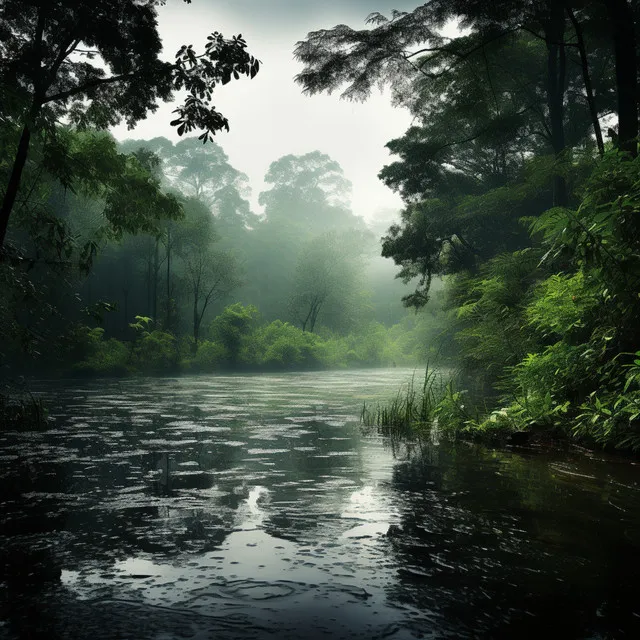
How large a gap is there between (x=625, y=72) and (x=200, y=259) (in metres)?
37.1

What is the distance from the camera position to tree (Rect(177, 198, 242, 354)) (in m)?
42.4

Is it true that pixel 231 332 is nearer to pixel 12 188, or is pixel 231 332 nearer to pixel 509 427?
pixel 12 188

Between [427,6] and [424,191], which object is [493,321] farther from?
[424,191]

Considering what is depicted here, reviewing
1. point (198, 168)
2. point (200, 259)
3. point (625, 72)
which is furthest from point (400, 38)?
point (198, 168)

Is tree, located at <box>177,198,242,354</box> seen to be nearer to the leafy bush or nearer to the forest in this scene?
the forest

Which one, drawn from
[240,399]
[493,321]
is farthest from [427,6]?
[240,399]

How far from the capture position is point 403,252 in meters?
25.5

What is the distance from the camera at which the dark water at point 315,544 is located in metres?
2.90

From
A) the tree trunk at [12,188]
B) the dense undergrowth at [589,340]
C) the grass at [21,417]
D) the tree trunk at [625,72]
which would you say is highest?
the tree trunk at [625,72]

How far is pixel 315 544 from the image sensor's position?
4.12m

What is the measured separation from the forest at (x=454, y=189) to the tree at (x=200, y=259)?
1.04ft

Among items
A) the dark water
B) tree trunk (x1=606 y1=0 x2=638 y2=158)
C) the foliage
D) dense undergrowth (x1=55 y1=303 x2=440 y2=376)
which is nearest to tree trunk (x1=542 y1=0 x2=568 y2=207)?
tree trunk (x1=606 y1=0 x2=638 y2=158)

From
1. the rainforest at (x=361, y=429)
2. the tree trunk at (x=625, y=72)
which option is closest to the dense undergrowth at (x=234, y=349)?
the rainforest at (x=361, y=429)

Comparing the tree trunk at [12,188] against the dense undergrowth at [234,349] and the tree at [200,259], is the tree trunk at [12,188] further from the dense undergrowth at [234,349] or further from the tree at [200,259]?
the tree at [200,259]
